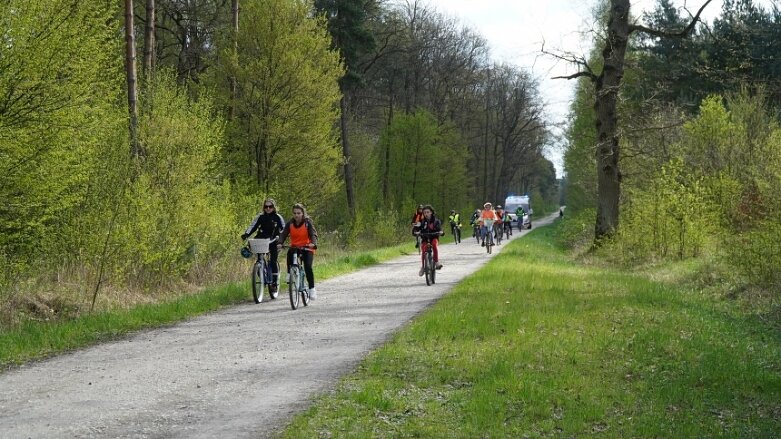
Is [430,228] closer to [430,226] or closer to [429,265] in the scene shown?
[430,226]

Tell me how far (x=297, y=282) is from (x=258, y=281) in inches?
40.6

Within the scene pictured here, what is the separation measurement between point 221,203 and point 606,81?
11717 millimetres

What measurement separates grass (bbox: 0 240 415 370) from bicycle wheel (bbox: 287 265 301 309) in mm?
1370

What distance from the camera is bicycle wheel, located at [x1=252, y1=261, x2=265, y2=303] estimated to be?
589 inches

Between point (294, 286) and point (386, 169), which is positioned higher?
point (386, 169)

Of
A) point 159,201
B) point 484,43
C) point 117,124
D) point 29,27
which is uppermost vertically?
point 484,43

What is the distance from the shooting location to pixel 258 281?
15.1 metres

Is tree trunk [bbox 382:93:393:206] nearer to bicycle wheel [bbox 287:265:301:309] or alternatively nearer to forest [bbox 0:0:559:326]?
forest [bbox 0:0:559:326]

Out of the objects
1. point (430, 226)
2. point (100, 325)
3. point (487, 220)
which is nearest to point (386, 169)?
point (487, 220)

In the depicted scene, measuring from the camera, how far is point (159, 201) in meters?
15.8

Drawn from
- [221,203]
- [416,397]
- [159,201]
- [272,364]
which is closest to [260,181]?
[221,203]

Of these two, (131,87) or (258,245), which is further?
(131,87)

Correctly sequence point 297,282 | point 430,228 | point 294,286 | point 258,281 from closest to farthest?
point 294,286 → point 297,282 → point 258,281 → point 430,228

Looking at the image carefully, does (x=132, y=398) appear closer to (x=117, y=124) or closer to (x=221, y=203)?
(x=117, y=124)
